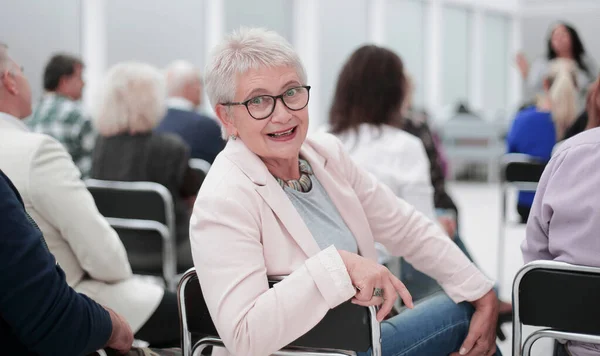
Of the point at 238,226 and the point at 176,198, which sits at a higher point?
the point at 238,226

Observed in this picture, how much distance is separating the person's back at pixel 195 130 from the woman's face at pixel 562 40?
2.61 meters

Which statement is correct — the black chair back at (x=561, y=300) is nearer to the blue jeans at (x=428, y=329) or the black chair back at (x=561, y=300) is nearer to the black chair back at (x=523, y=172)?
the blue jeans at (x=428, y=329)

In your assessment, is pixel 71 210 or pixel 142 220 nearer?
pixel 71 210

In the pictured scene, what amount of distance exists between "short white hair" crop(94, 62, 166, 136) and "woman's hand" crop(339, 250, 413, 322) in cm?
221

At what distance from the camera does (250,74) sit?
1582 mm

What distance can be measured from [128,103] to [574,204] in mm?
2405

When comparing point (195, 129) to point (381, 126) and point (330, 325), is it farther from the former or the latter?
point (330, 325)

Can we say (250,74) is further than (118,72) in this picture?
No

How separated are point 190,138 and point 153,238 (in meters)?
1.00

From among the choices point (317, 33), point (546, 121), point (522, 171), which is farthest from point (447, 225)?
point (317, 33)

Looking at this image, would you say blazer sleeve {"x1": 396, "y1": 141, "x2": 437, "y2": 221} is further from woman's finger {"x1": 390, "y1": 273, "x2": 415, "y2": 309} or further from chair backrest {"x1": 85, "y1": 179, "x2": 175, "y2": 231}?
woman's finger {"x1": 390, "y1": 273, "x2": 415, "y2": 309}

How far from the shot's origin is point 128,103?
346 cm

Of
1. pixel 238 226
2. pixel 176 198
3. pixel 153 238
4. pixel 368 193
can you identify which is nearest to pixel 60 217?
pixel 238 226

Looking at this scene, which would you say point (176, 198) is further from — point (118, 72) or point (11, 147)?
point (11, 147)
